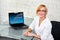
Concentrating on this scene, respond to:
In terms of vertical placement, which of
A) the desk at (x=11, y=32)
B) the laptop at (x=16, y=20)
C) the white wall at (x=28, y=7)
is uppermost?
the white wall at (x=28, y=7)

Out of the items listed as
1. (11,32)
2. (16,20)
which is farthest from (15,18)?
(11,32)

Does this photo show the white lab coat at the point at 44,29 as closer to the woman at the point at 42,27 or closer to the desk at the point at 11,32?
the woman at the point at 42,27

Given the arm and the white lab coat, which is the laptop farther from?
the arm

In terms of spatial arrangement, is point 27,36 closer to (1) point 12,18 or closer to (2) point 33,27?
(2) point 33,27

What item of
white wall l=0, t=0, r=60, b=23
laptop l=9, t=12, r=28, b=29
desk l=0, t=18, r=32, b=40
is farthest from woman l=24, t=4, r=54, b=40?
white wall l=0, t=0, r=60, b=23

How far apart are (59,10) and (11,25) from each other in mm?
996

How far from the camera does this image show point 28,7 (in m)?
3.70

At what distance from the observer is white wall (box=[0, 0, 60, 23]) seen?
3406mm

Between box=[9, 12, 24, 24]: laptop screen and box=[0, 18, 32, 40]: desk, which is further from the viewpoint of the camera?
box=[9, 12, 24, 24]: laptop screen

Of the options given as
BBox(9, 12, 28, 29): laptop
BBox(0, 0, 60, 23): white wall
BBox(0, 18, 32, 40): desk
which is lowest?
BBox(0, 18, 32, 40): desk

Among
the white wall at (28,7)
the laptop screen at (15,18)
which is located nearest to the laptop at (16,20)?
the laptop screen at (15,18)

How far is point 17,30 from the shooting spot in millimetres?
2889

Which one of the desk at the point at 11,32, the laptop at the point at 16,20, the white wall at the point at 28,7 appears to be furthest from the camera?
the white wall at the point at 28,7

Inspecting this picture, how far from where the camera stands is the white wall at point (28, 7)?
3406 mm
